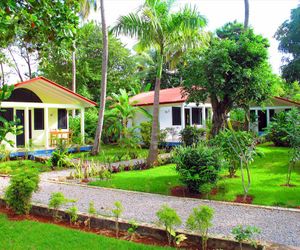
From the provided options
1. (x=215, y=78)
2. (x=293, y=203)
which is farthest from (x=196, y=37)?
(x=293, y=203)

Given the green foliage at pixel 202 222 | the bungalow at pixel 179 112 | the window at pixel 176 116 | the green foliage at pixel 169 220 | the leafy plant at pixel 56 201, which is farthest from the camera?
the window at pixel 176 116

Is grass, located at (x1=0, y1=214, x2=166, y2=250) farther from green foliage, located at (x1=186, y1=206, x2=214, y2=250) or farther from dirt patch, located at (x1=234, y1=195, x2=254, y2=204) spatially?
dirt patch, located at (x1=234, y1=195, x2=254, y2=204)

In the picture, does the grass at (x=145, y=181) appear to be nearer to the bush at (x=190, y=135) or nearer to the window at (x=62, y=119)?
the bush at (x=190, y=135)

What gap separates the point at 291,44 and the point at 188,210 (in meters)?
25.9

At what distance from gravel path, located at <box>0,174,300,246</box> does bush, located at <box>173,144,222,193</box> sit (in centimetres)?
54

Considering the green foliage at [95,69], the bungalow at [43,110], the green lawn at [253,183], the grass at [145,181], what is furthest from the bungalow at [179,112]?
the green foliage at [95,69]

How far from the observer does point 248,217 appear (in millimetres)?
6797

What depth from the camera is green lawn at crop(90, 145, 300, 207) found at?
830cm

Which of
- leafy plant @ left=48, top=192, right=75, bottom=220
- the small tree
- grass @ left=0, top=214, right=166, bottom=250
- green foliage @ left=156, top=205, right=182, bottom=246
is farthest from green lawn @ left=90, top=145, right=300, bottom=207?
grass @ left=0, top=214, right=166, bottom=250

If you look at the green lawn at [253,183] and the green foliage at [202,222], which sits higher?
the green foliage at [202,222]

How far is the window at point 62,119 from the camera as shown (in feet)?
68.7

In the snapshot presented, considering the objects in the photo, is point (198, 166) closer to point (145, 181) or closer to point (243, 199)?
point (243, 199)

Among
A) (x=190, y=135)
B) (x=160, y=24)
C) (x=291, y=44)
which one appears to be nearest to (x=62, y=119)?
(x=190, y=135)

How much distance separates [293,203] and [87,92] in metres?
29.4
